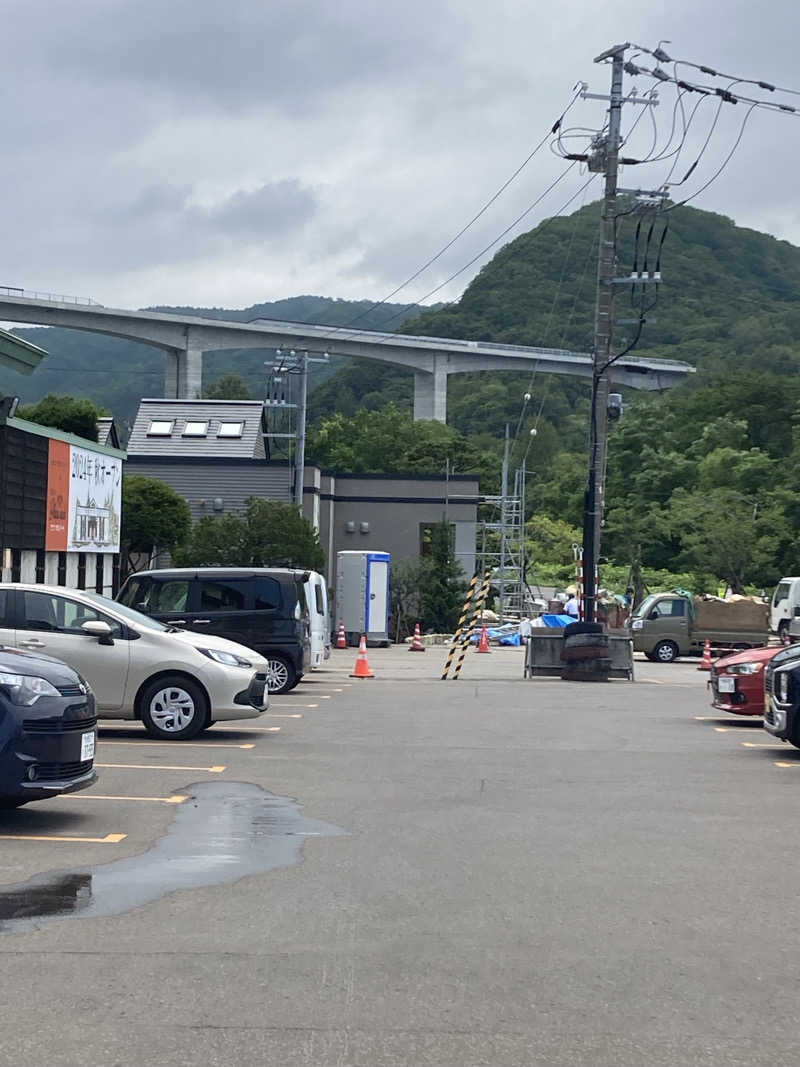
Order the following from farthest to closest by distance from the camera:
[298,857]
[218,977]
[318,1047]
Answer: [298,857] → [218,977] → [318,1047]

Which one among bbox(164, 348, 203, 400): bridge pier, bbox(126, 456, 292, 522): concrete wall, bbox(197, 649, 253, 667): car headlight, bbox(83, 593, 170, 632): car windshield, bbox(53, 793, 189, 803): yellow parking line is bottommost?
bbox(53, 793, 189, 803): yellow parking line

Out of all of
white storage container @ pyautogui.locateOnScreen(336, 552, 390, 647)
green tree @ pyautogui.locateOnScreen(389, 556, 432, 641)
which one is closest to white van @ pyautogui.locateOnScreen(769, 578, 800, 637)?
white storage container @ pyautogui.locateOnScreen(336, 552, 390, 647)

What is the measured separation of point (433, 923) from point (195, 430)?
173 ft

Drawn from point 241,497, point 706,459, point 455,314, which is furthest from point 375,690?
point 455,314

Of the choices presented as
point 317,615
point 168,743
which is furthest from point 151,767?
point 317,615

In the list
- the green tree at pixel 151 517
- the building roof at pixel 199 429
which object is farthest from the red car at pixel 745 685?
the building roof at pixel 199 429

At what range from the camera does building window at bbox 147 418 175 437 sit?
58812mm

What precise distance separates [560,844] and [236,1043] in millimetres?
4581

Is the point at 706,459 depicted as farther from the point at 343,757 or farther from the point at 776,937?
the point at 776,937

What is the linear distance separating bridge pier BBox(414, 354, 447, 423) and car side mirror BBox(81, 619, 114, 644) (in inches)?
3879

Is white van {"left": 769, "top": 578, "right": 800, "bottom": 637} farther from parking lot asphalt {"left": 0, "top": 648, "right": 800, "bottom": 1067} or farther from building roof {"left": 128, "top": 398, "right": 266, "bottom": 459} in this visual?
parking lot asphalt {"left": 0, "top": 648, "right": 800, "bottom": 1067}

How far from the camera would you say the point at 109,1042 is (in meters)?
5.21

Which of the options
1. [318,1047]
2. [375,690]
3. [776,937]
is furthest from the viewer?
[375,690]

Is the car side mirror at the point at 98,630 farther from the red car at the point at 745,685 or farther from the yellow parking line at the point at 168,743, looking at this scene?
the red car at the point at 745,685
